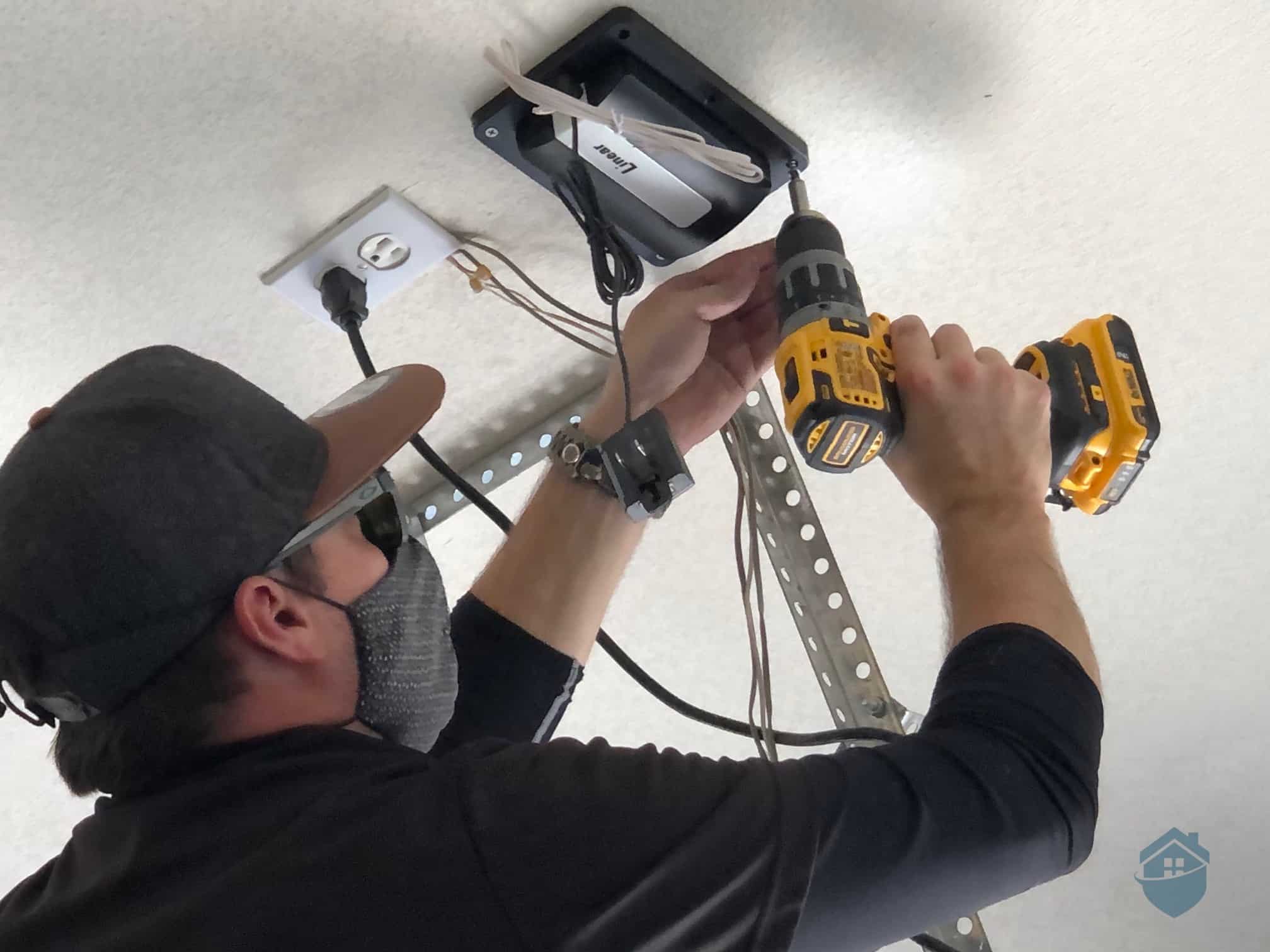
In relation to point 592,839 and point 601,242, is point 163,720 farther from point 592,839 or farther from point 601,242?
point 601,242

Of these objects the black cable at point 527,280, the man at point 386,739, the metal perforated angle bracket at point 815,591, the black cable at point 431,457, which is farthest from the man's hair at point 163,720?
the metal perforated angle bracket at point 815,591

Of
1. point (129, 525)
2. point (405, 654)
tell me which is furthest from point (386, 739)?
point (129, 525)

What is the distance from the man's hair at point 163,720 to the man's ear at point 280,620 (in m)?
0.02

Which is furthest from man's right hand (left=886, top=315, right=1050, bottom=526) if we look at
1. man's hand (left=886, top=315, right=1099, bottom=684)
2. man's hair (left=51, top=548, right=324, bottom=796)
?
man's hair (left=51, top=548, right=324, bottom=796)

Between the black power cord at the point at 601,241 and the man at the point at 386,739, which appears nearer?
the man at the point at 386,739

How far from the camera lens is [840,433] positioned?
2.46 ft

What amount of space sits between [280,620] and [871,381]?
0.44 metres

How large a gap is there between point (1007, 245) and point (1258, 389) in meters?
0.34

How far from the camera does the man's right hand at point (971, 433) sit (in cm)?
77

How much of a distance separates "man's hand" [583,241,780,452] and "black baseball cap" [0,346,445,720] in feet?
1.01

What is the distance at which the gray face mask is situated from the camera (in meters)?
0.77

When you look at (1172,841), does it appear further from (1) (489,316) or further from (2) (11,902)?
(2) (11,902)

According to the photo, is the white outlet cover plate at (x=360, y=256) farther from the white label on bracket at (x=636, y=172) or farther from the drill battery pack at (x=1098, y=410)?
the drill battery pack at (x=1098, y=410)

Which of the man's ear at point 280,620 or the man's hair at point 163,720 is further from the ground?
the man's ear at point 280,620
